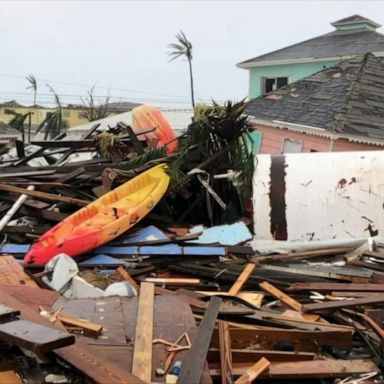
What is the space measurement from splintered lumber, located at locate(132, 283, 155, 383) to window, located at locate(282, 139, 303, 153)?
9.59m

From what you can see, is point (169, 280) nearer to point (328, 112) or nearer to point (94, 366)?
point (94, 366)

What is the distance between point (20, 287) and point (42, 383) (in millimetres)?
1624

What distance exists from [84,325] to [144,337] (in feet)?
1.40

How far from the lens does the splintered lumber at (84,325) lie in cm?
320

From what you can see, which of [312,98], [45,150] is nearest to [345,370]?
[45,150]

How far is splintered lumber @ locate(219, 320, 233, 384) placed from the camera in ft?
9.96

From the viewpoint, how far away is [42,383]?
2422 millimetres

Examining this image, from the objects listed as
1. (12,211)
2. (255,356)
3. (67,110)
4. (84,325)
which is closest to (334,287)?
(255,356)

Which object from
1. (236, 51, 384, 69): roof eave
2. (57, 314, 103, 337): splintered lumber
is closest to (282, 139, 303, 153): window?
(236, 51, 384, 69): roof eave

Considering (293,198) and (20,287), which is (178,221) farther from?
(20,287)

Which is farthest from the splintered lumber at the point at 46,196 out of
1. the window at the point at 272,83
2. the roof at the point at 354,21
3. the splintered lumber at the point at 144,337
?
the roof at the point at 354,21

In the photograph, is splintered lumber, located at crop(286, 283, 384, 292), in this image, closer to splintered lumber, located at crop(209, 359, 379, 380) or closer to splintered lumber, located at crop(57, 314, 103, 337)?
splintered lumber, located at crop(209, 359, 379, 380)

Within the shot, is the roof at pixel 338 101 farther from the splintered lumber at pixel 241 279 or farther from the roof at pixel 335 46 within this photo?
the splintered lumber at pixel 241 279

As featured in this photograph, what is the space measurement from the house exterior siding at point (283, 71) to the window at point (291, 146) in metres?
7.76
